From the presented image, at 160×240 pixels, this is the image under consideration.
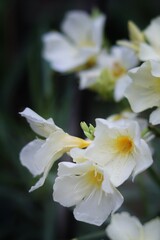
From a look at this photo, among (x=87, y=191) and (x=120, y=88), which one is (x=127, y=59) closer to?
(x=120, y=88)

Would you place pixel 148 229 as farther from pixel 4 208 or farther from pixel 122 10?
pixel 122 10

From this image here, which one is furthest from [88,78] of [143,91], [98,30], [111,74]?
[143,91]

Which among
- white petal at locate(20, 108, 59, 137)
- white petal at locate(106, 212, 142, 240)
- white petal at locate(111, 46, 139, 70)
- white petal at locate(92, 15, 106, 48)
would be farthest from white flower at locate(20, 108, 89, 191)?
white petal at locate(92, 15, 106, 48)

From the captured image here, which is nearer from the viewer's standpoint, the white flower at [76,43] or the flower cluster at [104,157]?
the flower cluster at [104,157]

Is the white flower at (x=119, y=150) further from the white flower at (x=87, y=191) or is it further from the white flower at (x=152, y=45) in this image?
the white flower at (x=152, y=45)

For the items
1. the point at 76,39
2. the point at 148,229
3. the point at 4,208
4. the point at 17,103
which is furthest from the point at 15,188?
the point at 148,229

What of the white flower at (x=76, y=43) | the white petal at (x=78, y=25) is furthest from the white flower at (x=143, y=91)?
the white petal at (x=78, y=25)

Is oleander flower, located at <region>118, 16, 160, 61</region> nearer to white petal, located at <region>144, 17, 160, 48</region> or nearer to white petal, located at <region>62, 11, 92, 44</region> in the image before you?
white petal, located at <region>144, 17, 160, 48</region>
